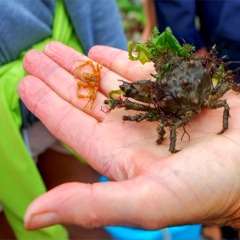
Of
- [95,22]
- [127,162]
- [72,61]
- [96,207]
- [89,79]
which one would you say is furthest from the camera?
[95,22]

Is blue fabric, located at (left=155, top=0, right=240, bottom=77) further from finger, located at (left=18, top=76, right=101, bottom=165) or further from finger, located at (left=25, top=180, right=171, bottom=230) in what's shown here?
finger, located at (left=25, top=180, right=171, bottom=230)

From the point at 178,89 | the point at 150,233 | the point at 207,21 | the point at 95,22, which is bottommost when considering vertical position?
the point at 150,233

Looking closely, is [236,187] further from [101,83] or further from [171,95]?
[101,83]

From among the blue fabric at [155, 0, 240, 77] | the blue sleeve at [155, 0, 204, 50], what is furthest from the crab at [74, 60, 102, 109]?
the blue sleeve at [155, 0, 204, 50]

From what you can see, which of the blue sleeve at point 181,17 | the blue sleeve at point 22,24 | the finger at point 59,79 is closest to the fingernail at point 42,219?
the finger at point 59,79

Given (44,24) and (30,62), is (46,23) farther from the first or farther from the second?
(30,62)

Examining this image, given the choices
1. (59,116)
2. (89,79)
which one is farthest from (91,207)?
(89,79)
